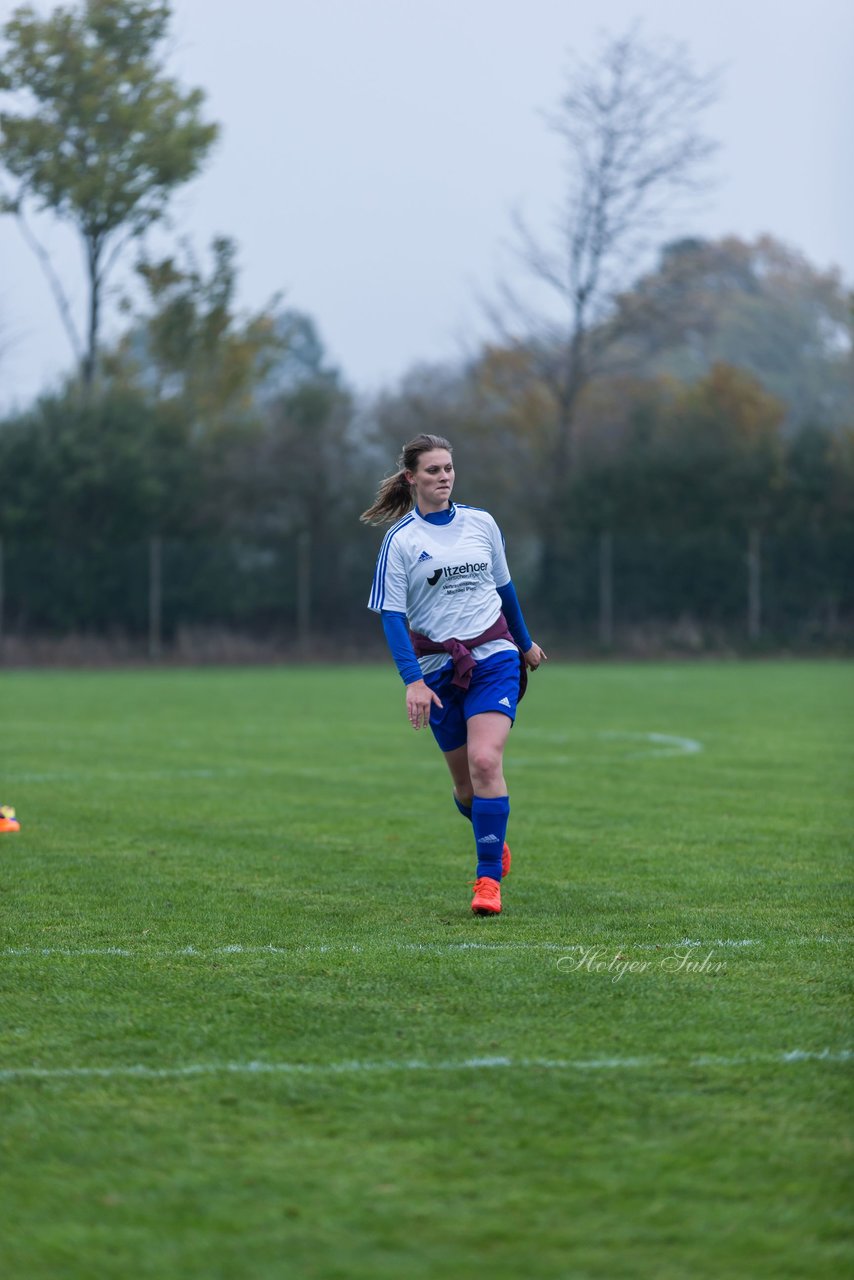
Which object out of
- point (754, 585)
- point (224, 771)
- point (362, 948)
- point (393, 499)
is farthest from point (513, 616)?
point (754, 585)

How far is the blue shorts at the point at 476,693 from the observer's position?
6.73 meters

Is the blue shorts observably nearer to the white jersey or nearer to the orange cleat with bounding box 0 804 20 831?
the white jersey

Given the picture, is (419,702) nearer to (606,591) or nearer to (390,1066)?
(390,1066)

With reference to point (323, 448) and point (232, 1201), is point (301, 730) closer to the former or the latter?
point (232, 1201)

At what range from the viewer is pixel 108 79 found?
114 feet

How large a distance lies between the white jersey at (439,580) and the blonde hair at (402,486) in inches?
7.4

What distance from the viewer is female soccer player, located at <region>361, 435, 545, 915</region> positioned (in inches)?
260

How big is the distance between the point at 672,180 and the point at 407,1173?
35.8 meters

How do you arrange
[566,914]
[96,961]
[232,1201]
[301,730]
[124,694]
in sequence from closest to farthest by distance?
[232,1201]
[96,961]
[566,914]
[301,730]
[124,694]

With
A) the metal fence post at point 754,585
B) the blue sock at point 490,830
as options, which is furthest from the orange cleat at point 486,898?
the metal fence post at point 754,585

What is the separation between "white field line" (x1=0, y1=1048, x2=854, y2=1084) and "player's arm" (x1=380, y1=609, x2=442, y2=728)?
2415 mm

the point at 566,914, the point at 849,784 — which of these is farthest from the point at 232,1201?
the point at 849,784

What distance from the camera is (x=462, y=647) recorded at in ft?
22.1

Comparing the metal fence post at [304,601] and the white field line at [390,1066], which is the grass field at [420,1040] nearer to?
the white field line at [390,1066]
